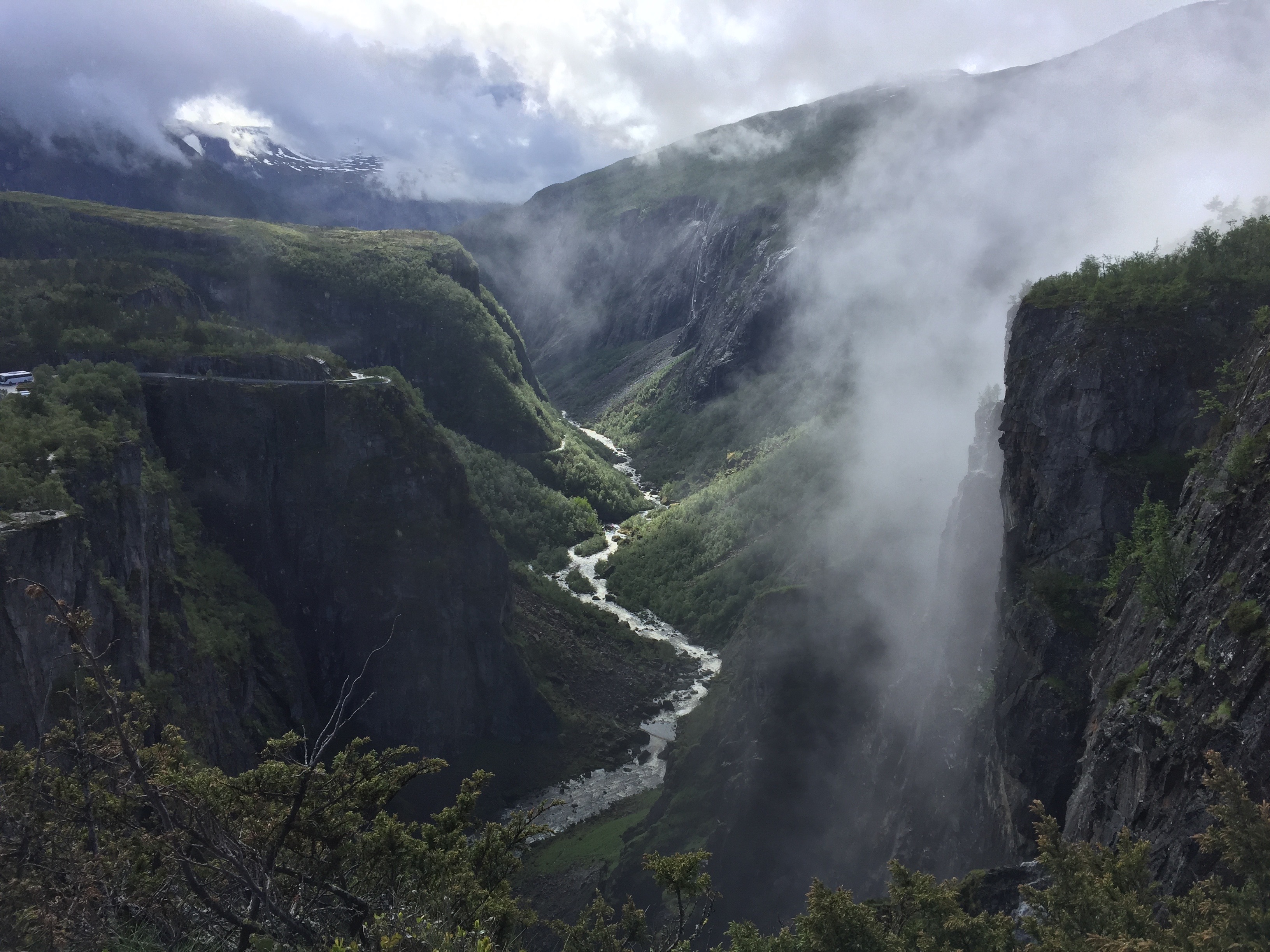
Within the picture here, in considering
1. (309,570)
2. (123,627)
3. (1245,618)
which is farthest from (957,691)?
(309,570)

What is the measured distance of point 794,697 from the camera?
52.4 metres

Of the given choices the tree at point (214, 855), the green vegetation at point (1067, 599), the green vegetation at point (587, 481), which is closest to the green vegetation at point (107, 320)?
the tree at point (214, 855)

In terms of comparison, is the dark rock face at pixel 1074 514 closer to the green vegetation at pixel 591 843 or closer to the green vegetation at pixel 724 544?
the green vegetation at pixel 591 843

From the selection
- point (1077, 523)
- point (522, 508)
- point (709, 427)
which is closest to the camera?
point (1077, 523)

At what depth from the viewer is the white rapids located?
6725 centimetres

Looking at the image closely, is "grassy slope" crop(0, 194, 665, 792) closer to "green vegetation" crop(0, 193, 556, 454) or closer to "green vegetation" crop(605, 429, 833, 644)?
"green vegetation" crop(0, 193, 556, 454)

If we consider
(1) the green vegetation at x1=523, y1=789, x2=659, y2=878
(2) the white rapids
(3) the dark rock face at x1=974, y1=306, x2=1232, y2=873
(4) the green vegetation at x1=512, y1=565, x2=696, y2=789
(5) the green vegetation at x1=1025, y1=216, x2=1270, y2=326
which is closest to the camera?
(3) the dark rock face at x1=974, y1=306, x2=1232, y2=873

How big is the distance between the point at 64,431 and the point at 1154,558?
50377mm

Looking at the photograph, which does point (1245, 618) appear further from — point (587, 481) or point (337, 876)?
point (587, 481)

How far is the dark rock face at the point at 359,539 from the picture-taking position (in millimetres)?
63781

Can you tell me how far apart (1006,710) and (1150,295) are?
53.4 ft

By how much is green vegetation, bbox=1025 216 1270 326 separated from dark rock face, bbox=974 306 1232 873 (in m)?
0.64

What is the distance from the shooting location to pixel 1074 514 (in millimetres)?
29984

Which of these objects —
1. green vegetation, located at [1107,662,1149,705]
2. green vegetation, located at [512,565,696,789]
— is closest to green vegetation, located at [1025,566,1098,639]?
green vegetation, located at [1107,662,1149,705]
